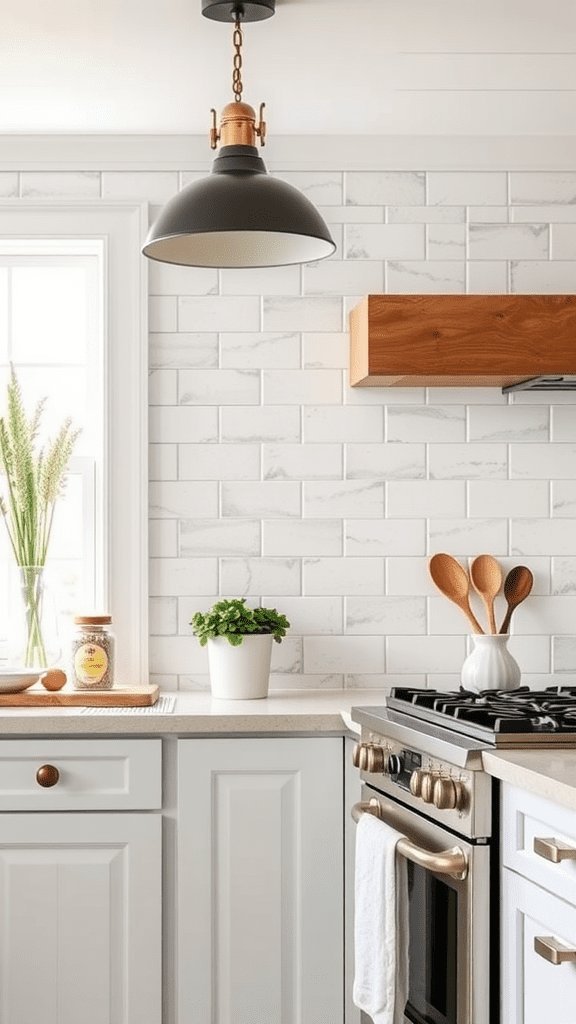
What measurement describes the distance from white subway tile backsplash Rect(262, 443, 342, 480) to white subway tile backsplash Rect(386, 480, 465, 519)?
19 centimetres

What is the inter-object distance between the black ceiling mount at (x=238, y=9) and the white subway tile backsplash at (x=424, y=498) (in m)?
1.34

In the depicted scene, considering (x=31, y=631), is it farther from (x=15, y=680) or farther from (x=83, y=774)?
(x=83, y=774)

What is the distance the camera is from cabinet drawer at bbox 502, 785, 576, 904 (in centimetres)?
170

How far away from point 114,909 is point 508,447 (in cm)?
163

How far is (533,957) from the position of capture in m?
1.84

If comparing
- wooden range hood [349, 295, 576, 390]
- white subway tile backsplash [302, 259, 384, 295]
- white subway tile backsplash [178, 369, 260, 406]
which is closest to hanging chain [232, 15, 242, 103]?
wooden range hood [349, 295, 576, 390]

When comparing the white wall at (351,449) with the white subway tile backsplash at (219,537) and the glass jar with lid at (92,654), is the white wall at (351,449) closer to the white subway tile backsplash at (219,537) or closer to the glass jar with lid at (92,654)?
the white subway tile backsplash at (219,537)

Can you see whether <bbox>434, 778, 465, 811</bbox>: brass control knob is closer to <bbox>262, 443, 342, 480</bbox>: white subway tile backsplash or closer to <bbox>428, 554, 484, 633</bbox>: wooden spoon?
<bbox>428, 554, 484, 633</bbox>: wooden spoon

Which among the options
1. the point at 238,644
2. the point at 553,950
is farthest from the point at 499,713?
the point at 238,644

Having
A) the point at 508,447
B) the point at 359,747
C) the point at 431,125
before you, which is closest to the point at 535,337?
the point at 508,447

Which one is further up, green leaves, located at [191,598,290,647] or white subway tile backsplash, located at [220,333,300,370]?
white subway tile backsplash, located at [220,333,300,370]

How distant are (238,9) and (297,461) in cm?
127

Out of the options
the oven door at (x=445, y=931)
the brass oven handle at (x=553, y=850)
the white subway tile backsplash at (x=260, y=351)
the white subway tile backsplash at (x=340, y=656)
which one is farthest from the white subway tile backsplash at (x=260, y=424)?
the brass oven handle at (x=553, y=850)

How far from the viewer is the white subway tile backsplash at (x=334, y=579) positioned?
3316mm
